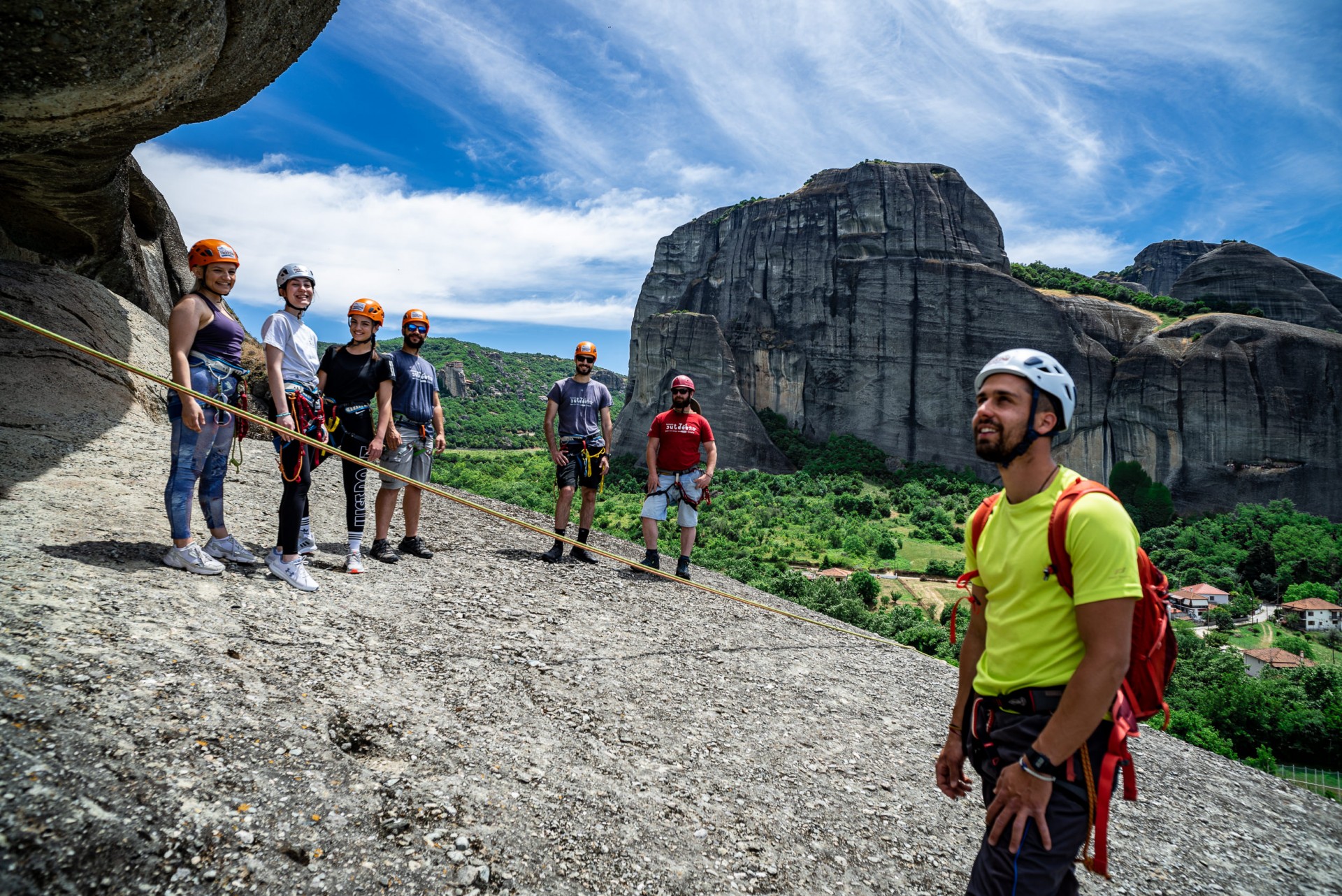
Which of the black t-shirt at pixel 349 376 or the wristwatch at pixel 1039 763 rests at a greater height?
the black t-shirt at pixel 349 376

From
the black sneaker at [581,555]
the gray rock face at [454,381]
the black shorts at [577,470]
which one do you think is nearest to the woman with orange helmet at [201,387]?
the black shorts at [577,470]

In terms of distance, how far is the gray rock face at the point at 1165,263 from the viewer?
114 m

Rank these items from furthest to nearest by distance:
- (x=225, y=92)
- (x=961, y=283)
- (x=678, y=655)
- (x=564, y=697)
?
1. (x=961, y=283)
2. (x=225, y=92)
3. (x=678, y=655)
4. (x=564, y=697)

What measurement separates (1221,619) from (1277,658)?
5617mm

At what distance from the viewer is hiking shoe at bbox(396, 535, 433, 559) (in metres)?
6.54

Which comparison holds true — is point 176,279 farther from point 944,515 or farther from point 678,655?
point 944,515

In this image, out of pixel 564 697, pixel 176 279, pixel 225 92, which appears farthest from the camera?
pixel 176 279

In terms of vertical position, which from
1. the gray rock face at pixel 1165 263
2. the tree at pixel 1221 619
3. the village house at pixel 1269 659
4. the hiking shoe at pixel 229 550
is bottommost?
the village house at pixel 1269 659

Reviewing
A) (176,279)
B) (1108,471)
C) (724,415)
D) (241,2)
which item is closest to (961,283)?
(1108,471)

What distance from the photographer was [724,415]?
189 feet

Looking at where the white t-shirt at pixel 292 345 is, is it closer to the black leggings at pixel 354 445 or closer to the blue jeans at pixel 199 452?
the blue jeans at pixel 199 452

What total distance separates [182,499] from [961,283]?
2311 inches

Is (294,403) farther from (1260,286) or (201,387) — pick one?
(1260,286)

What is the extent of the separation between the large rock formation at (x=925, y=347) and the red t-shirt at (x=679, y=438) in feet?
163
